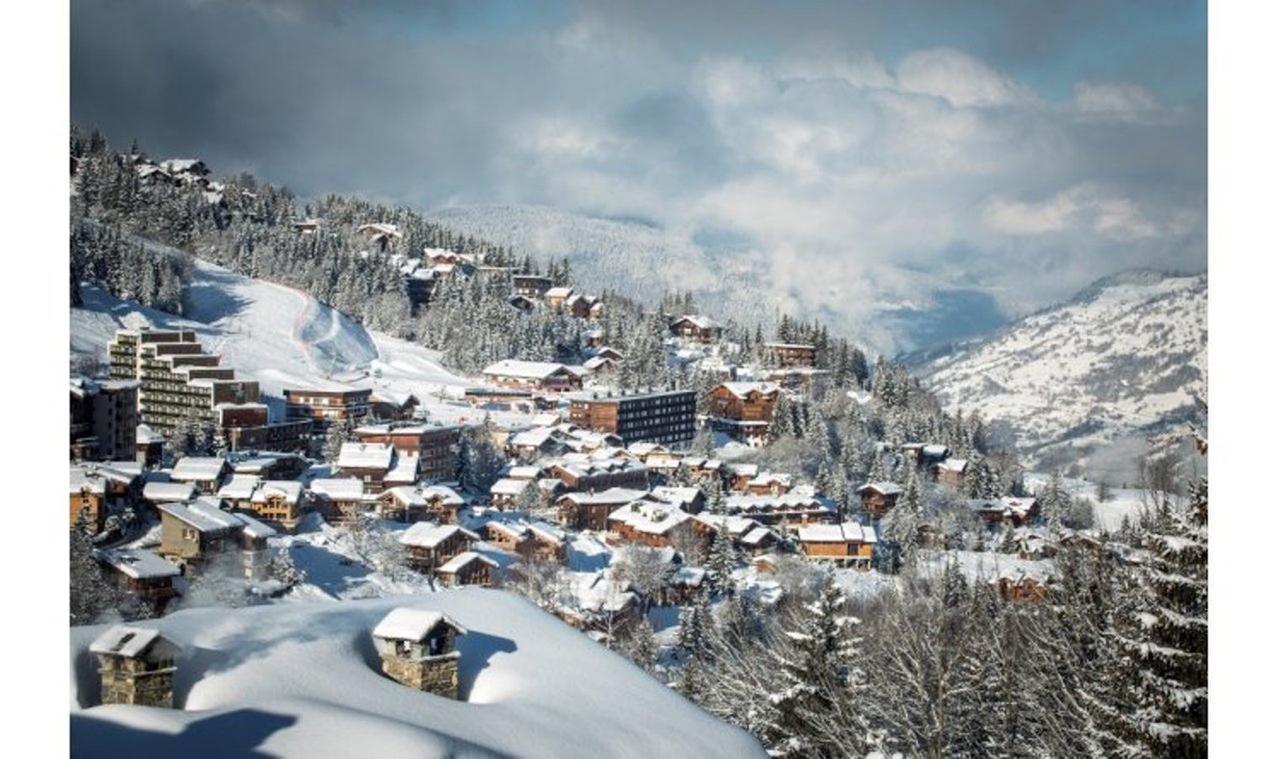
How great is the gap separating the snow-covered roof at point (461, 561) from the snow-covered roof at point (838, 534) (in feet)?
14.4

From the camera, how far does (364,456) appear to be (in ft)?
37.9

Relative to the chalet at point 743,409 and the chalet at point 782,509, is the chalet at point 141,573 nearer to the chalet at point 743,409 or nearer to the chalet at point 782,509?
the chalet at point 782,509

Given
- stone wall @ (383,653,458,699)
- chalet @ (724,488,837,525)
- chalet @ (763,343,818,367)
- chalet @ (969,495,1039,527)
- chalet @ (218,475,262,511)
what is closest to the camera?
stone wall @ (383,653,458,699)

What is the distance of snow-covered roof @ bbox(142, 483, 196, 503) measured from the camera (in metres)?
8.05

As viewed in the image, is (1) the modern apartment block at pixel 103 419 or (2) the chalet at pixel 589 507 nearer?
(1) the modern apartment block at pixel 103 419

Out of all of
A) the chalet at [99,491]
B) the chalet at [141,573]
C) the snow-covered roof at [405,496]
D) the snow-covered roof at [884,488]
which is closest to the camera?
the chalet at [99,491]

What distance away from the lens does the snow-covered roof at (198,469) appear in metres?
8.53

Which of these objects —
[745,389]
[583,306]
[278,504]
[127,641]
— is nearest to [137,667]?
[127,641]

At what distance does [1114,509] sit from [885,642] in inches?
165

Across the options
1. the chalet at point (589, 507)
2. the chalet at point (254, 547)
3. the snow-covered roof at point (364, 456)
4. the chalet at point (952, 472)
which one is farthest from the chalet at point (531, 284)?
the chalet at point (254, 547)

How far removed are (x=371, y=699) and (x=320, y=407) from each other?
31.1 feet

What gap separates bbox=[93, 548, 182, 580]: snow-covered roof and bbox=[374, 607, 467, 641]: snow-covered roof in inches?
180

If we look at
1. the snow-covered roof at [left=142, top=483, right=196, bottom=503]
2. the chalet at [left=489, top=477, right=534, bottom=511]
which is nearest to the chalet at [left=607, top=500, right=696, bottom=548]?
the chalet at [left=489, top=477, right=534, bottom=511]

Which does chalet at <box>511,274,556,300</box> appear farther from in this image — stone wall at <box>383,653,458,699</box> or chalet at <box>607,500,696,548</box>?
stone wall at <box>383,653,458,699</box>
